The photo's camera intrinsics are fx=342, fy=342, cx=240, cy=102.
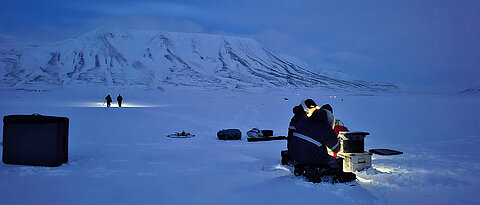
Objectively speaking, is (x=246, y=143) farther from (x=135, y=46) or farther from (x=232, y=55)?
(x=135, y=46)

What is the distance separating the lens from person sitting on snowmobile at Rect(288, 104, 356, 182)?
5.14 metres

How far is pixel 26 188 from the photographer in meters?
5.04

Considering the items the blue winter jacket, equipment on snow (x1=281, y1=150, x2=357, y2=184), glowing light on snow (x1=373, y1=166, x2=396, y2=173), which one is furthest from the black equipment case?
glowing light on snow (x1=373, y1=166, x2=396, y2=173)

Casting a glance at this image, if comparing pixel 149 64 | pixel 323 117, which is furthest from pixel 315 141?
pixel 149 64

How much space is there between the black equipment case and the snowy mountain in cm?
7478

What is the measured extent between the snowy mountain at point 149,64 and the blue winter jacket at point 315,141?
76.9 metres

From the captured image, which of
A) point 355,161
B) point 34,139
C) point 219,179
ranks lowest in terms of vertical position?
point 219,179

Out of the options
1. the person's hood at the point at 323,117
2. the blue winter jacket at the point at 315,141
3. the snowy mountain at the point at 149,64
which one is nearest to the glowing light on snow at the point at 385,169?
the blue winter jacket at the point at 315,141

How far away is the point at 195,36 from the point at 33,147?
154 m

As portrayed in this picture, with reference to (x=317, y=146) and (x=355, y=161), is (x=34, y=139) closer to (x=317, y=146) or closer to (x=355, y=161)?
(x=317, y=146)

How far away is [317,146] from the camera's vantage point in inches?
208

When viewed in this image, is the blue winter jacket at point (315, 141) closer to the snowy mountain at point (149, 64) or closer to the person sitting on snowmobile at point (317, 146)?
the person sitting on snowmobile at point (317, 146)

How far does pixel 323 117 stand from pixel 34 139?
16.5 ft

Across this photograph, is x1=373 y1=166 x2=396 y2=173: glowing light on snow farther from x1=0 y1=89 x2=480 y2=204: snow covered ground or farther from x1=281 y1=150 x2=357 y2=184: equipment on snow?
x1=281 y1=150 x2=357 y2=184: equipment on snow
